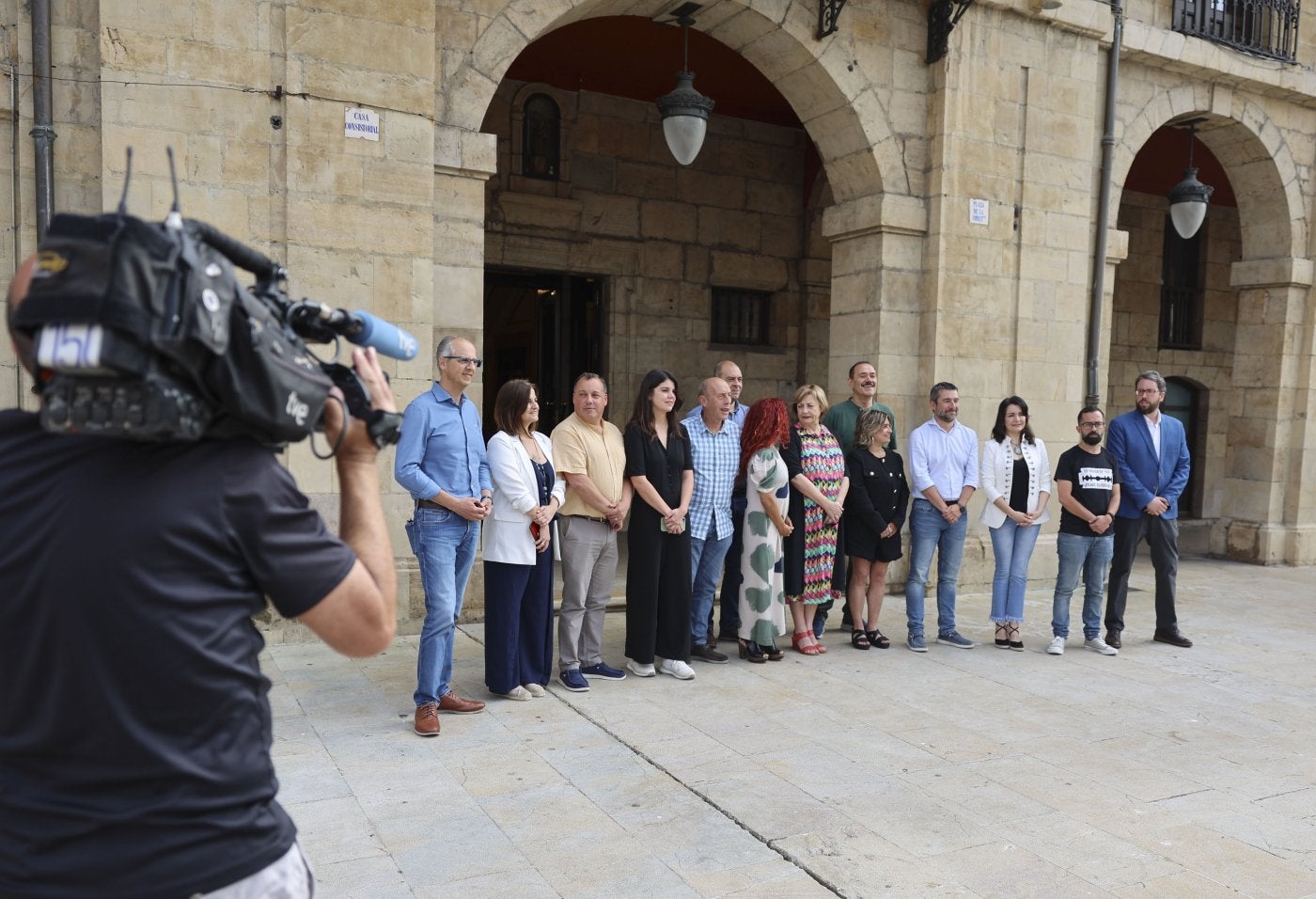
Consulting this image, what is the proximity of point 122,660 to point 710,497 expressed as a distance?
4.66 meters

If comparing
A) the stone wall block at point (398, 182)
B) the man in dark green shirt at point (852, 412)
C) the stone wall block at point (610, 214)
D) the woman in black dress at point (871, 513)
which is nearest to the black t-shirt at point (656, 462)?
the woman in black dress at point (871, 513)

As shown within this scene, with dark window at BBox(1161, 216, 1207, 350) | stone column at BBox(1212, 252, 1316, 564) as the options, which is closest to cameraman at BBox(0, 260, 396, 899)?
stone column at BBox(1212, 252, 1316, 564)

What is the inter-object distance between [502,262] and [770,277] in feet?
10.4

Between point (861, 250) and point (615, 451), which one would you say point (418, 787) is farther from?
point (861, 250)

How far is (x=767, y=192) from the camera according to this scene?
11.5 meters

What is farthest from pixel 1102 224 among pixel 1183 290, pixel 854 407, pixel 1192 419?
pixel 1192 419

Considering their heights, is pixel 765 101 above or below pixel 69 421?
above

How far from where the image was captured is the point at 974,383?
8.41 meters

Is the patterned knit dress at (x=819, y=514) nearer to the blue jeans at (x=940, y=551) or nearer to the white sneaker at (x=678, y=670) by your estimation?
the blue jeans at (x=940, y=551)

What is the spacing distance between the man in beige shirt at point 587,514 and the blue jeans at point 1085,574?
2901 mm

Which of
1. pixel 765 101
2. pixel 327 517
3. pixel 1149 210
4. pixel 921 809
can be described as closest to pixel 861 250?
pixel 765 101

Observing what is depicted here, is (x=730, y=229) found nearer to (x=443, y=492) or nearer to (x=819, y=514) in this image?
(x=819, y=514)

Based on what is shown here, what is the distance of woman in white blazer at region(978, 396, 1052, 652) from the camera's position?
6543 mm

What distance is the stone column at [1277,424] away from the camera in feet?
35.3
